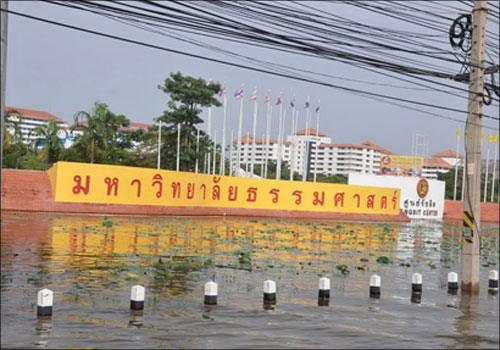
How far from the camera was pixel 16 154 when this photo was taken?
78.0 meters

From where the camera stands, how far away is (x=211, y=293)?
14.2 meters

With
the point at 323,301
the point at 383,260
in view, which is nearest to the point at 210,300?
the point at 323,301

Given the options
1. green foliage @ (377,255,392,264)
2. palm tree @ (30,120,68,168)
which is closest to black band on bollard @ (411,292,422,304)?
green foliage @ (377,255,392,264)

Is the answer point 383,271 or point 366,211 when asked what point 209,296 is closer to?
point 383,271

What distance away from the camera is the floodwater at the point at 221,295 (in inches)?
450

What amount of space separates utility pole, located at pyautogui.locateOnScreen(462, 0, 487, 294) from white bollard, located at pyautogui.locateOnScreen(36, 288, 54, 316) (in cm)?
1138

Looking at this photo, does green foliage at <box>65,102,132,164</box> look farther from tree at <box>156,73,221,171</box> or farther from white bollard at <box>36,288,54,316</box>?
white bollard at <box>36,288,54,316</box>

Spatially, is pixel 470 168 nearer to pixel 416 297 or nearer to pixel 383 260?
pixel 416 297

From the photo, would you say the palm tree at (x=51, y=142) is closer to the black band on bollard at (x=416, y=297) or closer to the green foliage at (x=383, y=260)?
the green foliage at (x=383, y=260)

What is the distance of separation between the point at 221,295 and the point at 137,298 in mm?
3186

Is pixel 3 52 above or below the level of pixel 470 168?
above

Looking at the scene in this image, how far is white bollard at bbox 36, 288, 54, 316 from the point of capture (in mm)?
11727

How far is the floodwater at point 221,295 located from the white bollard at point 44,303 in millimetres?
173

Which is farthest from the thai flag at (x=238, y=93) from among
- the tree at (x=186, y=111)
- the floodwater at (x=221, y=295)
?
the floodwater at (x=221, y=295)
